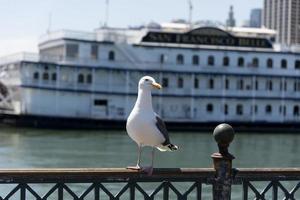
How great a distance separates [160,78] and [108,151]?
2110 cm

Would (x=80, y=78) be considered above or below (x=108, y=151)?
above

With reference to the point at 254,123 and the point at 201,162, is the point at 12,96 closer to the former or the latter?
the point at 254,123

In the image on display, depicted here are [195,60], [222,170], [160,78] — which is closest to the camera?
[222,170]

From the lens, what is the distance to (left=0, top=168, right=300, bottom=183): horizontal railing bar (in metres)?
6.37

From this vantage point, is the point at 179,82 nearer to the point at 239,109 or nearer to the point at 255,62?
the point at 239,109

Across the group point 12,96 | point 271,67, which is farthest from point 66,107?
point 271,67

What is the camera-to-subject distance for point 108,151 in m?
32.9

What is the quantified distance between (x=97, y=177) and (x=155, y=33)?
46685mm

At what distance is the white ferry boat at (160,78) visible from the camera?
50.5 meters

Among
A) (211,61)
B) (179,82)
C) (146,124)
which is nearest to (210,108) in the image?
(179,82)

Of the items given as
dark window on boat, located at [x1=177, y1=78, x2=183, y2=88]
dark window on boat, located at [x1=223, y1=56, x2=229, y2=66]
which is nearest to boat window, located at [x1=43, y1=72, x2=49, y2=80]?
dark window on boat, located at [x1=177, y1=78, x2=183, y2=88]

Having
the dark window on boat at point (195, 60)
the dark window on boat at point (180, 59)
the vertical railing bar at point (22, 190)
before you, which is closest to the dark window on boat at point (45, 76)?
the dark window on boat at point (180, 59)

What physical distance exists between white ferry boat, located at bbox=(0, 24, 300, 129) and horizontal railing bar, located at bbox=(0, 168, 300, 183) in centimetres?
4289

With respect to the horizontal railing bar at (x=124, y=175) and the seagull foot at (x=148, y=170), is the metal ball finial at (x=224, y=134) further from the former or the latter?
the seagull foot at (x=148, y=170)
